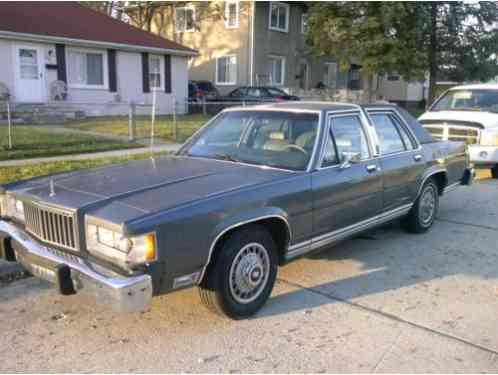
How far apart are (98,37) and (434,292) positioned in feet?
61.5

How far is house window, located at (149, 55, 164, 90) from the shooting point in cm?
2259

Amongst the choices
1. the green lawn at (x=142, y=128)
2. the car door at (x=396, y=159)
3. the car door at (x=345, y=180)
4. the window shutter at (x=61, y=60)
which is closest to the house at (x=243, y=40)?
→ the window shutter at (x=61, y=60)

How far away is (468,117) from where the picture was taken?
10.0 metres

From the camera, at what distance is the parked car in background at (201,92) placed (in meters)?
24.5

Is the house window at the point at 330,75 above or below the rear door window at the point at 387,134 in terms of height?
above

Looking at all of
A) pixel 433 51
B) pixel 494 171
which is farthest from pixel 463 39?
pixel 494 171

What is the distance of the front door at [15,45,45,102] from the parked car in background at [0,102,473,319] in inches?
604

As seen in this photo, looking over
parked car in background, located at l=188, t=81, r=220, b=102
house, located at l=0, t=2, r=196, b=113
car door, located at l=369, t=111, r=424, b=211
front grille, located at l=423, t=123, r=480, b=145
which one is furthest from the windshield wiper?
parked car in background, located at l=188, t=81, r=220, b=102

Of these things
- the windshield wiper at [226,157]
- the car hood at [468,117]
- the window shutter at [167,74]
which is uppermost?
the window shutter at [167,74]

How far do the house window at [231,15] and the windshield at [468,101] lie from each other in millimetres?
18565

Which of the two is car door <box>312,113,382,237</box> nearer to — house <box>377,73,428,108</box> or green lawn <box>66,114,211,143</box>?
green lawn <box>66,114,211,143</box>

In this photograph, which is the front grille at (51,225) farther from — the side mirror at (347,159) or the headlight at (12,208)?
the side mirror at (347,159)

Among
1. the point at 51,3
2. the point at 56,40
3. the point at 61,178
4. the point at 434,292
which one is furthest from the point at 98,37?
the point at 434,292

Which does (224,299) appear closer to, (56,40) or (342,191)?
(342,191)
